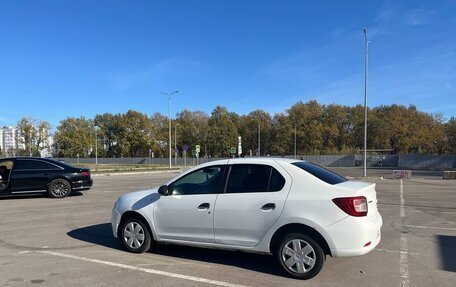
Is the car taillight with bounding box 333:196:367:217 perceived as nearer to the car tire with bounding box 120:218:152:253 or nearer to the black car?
the car tire with bounding box 120:218:152:253

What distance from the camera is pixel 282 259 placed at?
604 cm

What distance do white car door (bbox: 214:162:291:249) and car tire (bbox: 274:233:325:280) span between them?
0.35 meters

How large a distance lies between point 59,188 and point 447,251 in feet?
42.5

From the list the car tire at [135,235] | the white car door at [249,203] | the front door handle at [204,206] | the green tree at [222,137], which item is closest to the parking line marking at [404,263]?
the white car door at [249,203]

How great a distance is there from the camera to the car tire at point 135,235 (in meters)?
7.25

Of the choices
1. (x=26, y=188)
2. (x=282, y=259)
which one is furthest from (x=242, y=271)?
(x=26, y=188)

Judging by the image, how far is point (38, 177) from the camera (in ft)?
51.1

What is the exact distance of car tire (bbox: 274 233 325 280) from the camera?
5867 mm

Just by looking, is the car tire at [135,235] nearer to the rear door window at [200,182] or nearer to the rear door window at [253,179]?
the rear door window at [200,182]

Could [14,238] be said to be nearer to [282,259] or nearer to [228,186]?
[228,186]

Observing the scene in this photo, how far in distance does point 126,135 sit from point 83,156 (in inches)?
596

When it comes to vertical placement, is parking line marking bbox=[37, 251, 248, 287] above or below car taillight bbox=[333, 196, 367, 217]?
below

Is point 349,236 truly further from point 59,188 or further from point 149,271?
point 59,188

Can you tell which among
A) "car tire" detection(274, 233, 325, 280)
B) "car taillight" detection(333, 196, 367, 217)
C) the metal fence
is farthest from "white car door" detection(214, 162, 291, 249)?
the metal fence
